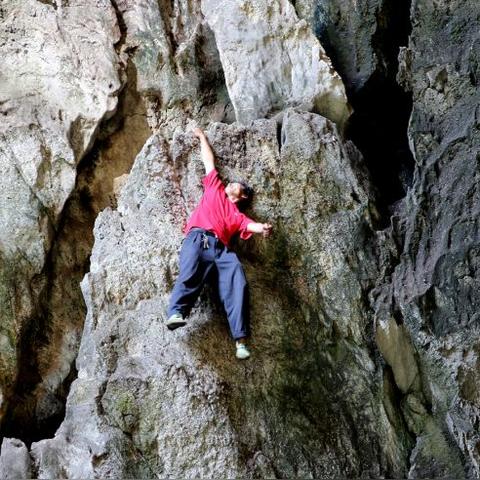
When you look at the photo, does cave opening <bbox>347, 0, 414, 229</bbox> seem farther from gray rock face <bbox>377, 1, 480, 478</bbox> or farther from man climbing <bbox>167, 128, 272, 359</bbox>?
man climbing <bbox>167, 128, 272, 359</bbox>

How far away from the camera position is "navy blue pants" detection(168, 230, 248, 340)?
6633 mm

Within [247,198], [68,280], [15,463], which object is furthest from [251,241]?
[15,463]

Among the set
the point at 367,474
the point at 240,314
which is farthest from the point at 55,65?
the point at 367,474

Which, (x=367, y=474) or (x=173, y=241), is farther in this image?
(x=173, y=241)

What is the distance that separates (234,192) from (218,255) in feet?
2.78

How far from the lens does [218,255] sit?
6906 millimetres

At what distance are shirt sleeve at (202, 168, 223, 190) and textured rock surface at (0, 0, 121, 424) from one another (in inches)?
103

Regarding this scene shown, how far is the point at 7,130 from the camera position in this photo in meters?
9.13

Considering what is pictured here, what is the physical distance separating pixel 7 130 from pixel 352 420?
6.14m

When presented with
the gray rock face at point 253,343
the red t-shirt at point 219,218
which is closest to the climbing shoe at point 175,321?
the gray rock face at point 253,343

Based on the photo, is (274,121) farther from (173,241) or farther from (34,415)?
(34,415)

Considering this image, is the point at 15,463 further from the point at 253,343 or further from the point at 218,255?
the point at 218,255

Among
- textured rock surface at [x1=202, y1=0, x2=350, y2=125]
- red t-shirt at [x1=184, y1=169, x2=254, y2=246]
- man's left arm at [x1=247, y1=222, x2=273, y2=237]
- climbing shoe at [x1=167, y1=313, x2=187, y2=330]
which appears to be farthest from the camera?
textured rock surface at [x1=202, y1=0, x2=350, y2=125]

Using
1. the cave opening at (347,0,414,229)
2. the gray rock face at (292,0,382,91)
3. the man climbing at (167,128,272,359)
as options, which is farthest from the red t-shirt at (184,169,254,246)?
the gray rock face at (292,0,382,91)
